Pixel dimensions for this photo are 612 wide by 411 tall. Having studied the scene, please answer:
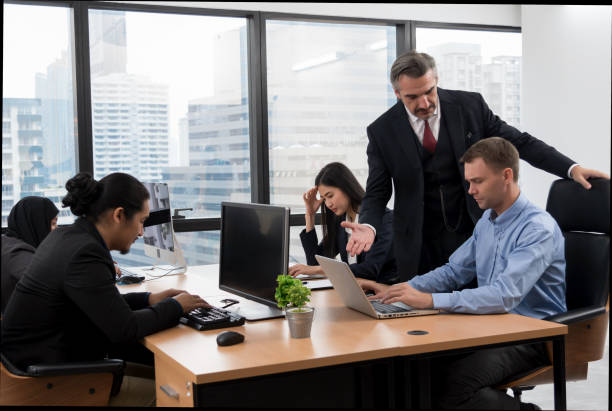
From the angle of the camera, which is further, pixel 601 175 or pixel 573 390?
pixel 573 390

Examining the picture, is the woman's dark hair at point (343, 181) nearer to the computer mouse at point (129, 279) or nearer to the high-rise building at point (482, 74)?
the computer mouse at point (129, 279)

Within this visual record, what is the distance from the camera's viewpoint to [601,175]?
2600 millimetres

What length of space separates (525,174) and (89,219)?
4.49 m

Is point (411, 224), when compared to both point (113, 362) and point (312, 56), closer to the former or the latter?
point (113, 362)

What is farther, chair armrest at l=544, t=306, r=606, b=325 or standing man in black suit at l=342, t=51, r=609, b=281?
standing man in black suit at l=342, t=51, r=609, b=281

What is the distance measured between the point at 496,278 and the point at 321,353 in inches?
35.4

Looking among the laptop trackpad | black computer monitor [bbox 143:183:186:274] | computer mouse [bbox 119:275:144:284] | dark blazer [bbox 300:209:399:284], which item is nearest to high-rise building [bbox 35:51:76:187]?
black computer monitor [bbox 143:183:186:274]

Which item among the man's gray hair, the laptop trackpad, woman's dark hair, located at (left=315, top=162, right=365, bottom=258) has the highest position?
the man's gray hair

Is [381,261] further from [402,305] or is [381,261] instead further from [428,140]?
[402,305]

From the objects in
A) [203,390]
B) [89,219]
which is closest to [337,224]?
[89,219]

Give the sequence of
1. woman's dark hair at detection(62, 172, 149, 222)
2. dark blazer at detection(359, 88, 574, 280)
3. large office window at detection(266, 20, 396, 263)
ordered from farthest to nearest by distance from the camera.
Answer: large office window at detection(266, 20, 396, 263), dark blazer at detection(359, 88, 574, 280), woman's dark hair at detection(62, 172, 149, 222)

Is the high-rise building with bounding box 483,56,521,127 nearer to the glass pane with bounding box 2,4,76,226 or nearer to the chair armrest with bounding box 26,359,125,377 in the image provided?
the glass pane with bounding box 2,4,76,226

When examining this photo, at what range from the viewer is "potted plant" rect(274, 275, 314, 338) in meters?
2.02

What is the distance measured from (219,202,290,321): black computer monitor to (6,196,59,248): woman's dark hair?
3.54 ft
